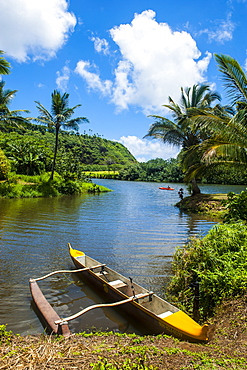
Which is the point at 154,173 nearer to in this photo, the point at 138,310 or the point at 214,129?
the point at 214,129

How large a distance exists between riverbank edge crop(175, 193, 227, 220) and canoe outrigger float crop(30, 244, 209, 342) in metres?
12.0

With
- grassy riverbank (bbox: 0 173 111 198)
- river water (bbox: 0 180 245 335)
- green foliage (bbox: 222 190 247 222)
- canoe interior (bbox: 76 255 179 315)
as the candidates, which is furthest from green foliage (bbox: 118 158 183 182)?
canoe interior (bbox: 76 255 179 315)

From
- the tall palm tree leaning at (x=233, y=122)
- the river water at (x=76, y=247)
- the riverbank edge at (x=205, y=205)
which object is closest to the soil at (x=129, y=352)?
the river water at (x=76, y=247)

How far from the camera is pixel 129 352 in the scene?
3217 millimetres

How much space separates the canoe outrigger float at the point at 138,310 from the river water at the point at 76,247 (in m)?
0.27

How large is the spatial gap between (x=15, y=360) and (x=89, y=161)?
126942 mm

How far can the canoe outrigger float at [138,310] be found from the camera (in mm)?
4070

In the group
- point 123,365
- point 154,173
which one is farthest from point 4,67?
point 154,173

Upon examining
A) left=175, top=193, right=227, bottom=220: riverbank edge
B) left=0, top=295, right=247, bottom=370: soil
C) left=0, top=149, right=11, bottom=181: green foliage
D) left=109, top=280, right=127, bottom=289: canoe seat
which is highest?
left=0, top=149, right=11, bottom=181: green foliage

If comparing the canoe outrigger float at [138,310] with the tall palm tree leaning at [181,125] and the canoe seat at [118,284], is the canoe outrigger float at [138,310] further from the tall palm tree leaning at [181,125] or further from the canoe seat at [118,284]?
the tall palm tree leaning at [181,125]

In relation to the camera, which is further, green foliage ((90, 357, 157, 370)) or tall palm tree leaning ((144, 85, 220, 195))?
tall palm tree leaning ((144, 85, 220, 195))

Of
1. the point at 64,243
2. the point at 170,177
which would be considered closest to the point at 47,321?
the point at 64,243

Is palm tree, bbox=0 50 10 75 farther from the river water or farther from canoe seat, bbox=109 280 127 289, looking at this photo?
canoe seat, bbox=109 280 127 289

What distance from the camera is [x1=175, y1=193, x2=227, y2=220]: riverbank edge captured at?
17284mm
